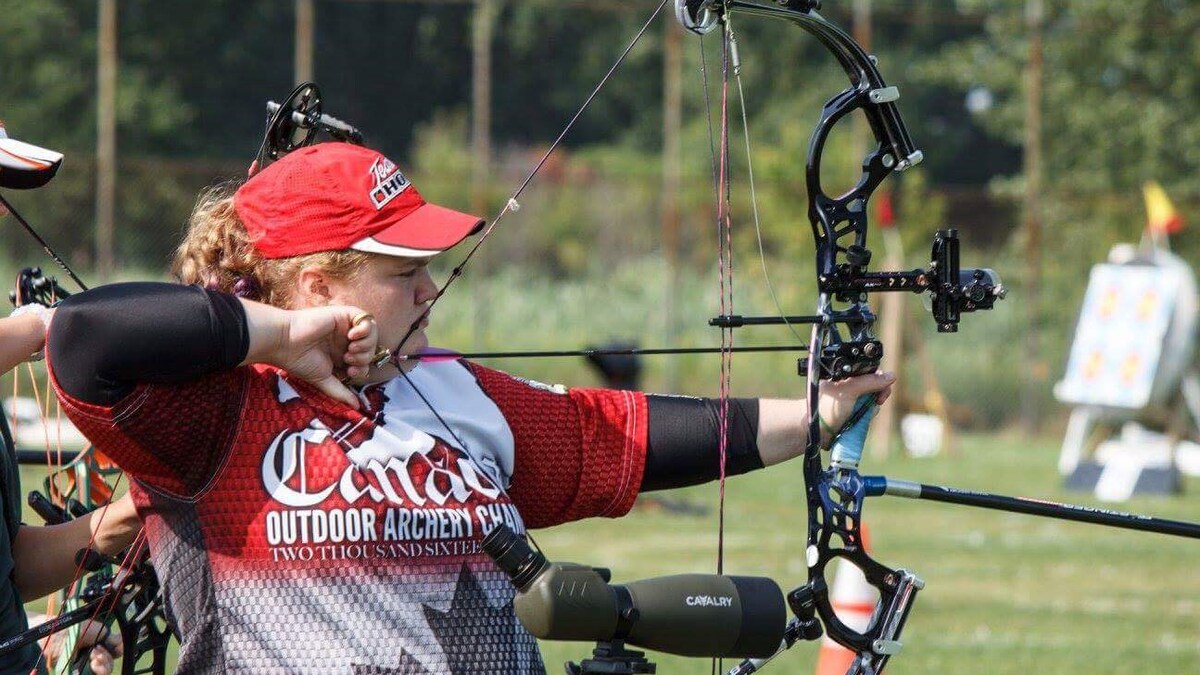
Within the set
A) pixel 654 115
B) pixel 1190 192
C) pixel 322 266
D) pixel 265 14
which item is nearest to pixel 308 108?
pixel 322 266

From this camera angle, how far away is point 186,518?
2484mm

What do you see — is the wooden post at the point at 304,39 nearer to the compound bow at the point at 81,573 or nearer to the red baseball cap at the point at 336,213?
the compound bow at the point at 81,573

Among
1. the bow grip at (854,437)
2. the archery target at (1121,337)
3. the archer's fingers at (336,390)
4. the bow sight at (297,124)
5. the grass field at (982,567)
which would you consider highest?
the bow sight at (297,124)

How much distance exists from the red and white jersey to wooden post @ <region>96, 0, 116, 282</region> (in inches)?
561

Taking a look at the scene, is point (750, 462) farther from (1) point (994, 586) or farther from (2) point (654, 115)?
(2) point (654, 115)

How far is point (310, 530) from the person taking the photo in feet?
8.05

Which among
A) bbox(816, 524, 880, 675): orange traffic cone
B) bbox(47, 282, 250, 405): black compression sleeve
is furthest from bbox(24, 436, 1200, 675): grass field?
bbox(47, 282, 250, 405): black compression sleeve

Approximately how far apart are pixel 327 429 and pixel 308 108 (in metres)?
0.93

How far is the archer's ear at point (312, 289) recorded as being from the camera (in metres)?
2.56

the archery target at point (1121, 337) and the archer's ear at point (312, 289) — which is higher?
the archer's ear at point (312, 289)

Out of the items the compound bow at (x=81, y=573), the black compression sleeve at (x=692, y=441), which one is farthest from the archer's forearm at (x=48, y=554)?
the black compression sleeve at (x=692, y=441)

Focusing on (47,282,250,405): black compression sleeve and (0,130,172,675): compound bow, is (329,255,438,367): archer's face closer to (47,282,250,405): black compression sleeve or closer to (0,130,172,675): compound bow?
(47,282,250,405): black compression sleeve

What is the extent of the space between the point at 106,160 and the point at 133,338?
49.2 feet

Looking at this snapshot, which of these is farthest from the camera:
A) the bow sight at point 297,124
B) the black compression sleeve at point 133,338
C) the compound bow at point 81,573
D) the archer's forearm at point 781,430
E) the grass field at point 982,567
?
the grass field at point 982,567
